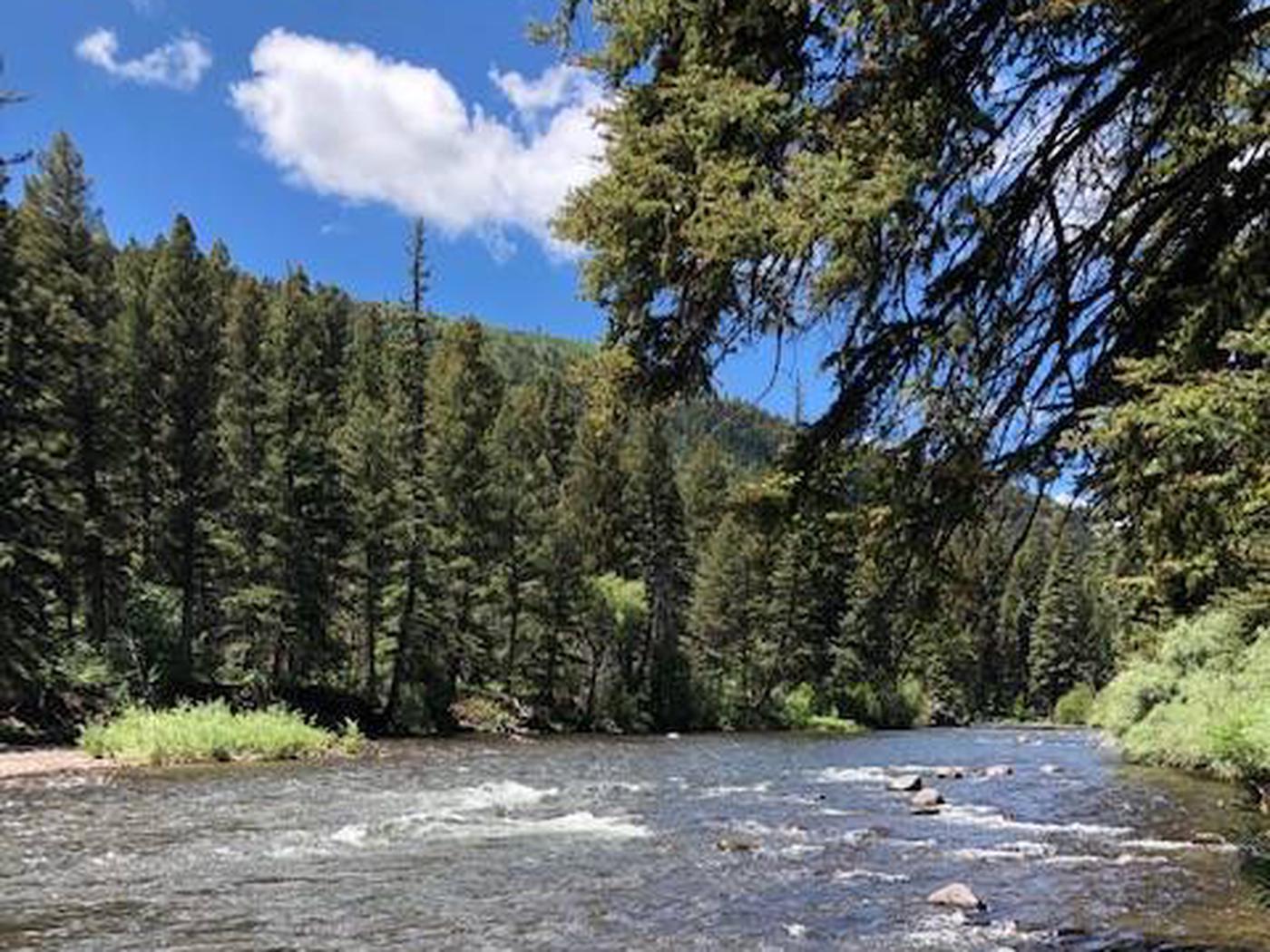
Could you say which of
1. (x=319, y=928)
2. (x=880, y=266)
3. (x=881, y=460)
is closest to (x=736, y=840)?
(x=319, y=928)

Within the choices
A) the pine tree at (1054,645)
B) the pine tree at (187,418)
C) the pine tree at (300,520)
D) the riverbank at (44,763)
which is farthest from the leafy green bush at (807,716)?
the pine tree at (1054,645)

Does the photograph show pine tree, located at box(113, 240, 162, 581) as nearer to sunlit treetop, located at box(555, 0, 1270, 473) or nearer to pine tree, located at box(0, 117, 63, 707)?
pine tree, located at box(0, 117, 63, 707)

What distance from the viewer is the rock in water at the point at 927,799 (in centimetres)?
2466

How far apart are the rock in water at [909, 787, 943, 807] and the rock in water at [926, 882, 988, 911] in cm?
997

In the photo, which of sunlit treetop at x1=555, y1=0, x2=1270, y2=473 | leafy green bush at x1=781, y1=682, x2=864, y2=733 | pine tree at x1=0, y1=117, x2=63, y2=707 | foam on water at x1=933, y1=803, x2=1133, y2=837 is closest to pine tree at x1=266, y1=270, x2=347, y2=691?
pine tree at x1=0, y1=117, x2=63, y2=707

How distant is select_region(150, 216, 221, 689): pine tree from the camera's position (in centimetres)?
4650

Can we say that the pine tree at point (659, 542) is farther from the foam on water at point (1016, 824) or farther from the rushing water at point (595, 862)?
the foam on water at point (1016, 824)

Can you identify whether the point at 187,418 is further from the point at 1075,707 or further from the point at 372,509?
the point at 1075,707

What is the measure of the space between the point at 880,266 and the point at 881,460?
4.67 feet

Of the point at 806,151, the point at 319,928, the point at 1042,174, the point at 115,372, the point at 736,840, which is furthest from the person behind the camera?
the point at 115,372

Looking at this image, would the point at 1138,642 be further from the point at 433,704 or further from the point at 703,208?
the point at 703,208

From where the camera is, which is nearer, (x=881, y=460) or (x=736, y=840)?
(x=881, y=460)

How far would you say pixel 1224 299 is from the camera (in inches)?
248

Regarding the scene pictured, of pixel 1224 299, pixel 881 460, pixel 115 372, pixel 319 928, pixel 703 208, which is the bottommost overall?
pixel 319 928
